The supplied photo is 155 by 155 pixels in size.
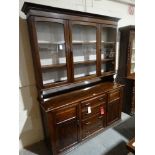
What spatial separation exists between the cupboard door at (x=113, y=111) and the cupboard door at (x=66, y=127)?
0.71 metres

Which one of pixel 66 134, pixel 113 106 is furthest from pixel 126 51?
pixel 66 134

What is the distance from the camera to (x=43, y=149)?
2023mm

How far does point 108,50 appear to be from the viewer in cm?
251

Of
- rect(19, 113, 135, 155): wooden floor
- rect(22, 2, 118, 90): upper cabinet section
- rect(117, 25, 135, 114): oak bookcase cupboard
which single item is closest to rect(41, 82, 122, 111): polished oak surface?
rect(22, 2, 118, 90): upper cabinet section

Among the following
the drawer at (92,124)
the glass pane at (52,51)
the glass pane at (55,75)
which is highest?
the glass pane at (52,51)

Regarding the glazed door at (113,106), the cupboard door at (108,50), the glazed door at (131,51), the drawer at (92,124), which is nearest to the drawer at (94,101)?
the glazed door at (113,106)

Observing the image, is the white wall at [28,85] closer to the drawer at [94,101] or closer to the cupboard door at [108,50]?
the cupboard door at [108,50]

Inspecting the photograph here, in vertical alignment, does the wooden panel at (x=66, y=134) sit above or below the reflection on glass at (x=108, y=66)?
below

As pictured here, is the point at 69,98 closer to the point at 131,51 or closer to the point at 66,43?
the point at 66,43

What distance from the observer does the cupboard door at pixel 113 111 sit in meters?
2.33

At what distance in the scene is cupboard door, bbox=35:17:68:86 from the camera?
5.79 feet

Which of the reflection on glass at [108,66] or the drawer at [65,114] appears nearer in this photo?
the drawer at [65,114]
